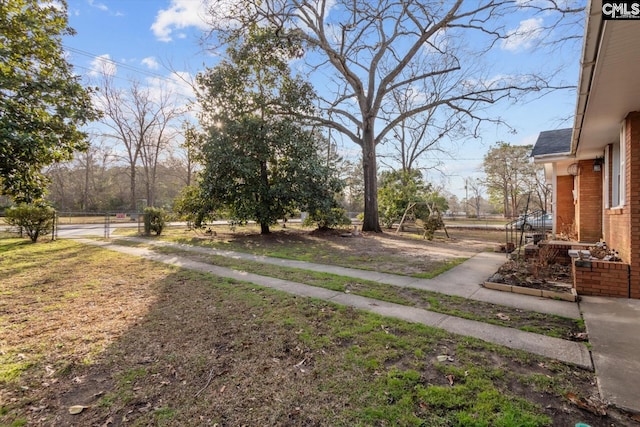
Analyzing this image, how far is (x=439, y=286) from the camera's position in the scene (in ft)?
17.0

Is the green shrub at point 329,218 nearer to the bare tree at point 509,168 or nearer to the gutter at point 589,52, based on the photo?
the gutter at point 589,52

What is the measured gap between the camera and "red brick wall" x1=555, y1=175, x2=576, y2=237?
10664mm

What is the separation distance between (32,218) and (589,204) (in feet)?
61.2

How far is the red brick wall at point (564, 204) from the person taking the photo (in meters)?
10.7

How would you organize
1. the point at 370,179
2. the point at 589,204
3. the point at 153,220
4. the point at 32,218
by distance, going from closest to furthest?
the point at 589,204
the point at 32,218
the point at 153,220
the point at 370,179

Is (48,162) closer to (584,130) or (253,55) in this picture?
(253,55)

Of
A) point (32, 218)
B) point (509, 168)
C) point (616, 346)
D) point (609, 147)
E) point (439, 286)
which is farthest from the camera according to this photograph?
point (509, 168)

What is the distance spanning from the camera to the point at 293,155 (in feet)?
41.0

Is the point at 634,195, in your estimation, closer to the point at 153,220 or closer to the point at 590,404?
the point at 590,404

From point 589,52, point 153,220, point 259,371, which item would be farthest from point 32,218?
point 589,52

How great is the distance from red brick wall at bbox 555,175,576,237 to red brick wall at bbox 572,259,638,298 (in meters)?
7.31

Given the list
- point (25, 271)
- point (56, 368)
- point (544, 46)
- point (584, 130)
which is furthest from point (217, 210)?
point (544, 46)

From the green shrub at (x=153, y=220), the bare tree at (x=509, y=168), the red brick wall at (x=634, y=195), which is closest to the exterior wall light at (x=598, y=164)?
the red brick wall at (x=634, y=195)

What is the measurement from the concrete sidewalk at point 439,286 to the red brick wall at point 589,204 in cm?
275
